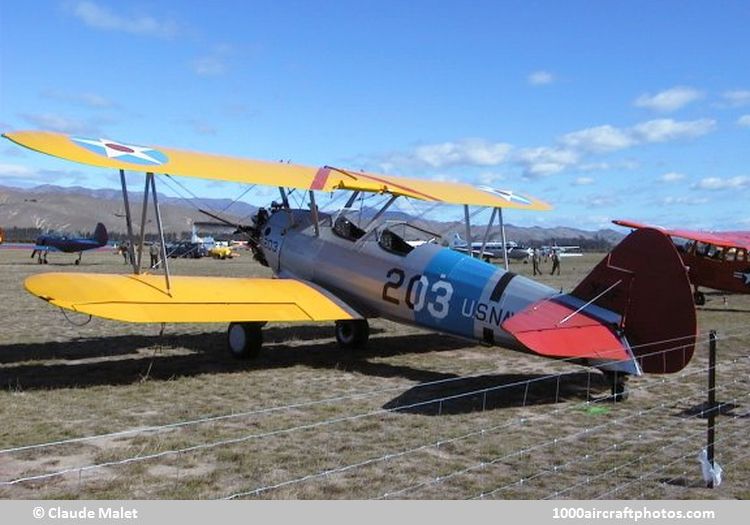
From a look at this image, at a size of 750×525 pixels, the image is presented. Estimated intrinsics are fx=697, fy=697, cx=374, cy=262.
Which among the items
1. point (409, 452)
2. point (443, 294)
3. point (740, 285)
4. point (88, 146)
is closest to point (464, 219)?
point (443, 294)

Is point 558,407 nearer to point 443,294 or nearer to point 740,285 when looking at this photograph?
point 443,294

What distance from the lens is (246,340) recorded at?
31.8 ft

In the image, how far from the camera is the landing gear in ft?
23.4

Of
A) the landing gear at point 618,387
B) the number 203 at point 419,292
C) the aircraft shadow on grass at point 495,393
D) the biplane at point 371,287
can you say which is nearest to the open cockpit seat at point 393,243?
the biplane at point 371,287

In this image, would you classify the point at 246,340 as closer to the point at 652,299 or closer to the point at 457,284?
the point at 457,284

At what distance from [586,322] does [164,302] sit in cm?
484

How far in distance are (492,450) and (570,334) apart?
6.23 ft

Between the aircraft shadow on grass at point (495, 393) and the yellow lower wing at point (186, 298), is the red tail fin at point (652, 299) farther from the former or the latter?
the yellow lower wing at point (186, 298)

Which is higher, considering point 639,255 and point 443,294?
point 639,255

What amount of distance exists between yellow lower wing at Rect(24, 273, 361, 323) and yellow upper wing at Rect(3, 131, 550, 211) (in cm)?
144

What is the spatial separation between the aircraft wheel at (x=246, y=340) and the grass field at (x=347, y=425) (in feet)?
0.76

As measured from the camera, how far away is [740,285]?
1886cm

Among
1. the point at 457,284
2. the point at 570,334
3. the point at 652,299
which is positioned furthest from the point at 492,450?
the point at 457,284

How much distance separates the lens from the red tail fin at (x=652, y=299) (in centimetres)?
654
